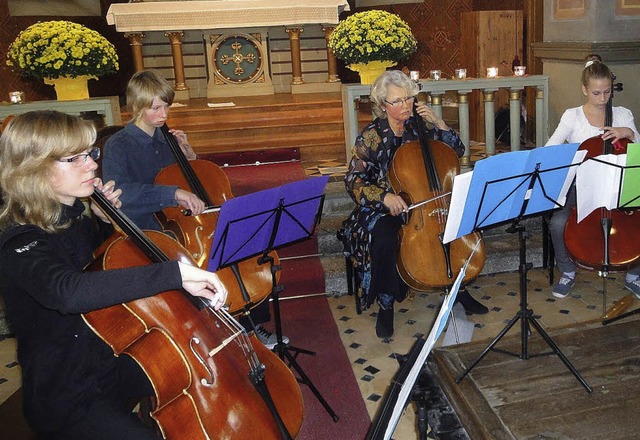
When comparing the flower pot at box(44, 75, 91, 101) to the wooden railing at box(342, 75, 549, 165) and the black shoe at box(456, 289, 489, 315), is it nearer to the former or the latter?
the wooden railing at box(342, 75, 549, 165)

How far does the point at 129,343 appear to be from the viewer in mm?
1797

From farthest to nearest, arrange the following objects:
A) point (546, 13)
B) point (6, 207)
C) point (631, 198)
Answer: point (546, 13) → point (631, 198) → point (6, 207)

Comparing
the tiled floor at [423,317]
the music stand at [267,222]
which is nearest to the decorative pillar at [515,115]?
the tiled floor at [423,317]

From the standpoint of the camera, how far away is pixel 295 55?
8023mm

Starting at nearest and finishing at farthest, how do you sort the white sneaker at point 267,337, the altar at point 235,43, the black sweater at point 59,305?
the black sweater at point 59,305 < the white sneaker at point 267,337 < the altar at point 235,43

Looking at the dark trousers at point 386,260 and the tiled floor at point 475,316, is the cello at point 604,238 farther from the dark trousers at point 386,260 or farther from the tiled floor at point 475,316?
the dark trousers at point 386,260

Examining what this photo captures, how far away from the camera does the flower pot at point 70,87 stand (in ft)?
15.3

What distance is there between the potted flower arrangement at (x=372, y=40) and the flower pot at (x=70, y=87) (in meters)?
1.93

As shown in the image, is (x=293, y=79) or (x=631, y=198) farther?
(x=293, y=79)

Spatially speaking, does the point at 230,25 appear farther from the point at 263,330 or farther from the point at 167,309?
the point at 167,309

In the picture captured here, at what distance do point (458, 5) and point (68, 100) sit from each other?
572cm

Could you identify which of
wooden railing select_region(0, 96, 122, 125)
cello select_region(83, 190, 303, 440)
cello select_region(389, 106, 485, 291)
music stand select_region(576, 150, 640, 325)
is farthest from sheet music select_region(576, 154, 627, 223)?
wooden railing select_region(0, 96, 122, 125)

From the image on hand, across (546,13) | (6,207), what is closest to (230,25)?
(546,13)

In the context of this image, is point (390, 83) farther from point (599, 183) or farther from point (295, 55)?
point (295, 55)
